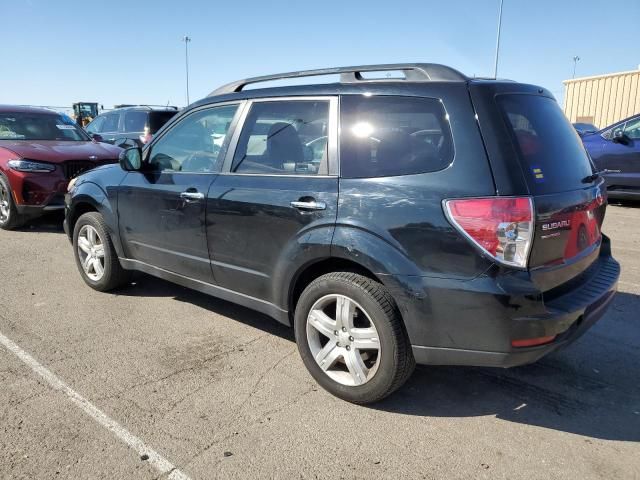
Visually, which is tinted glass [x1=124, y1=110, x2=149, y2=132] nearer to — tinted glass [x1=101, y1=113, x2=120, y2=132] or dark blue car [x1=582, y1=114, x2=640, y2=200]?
tinted glass [x1=101, y1=113, x2=120, y2=132]

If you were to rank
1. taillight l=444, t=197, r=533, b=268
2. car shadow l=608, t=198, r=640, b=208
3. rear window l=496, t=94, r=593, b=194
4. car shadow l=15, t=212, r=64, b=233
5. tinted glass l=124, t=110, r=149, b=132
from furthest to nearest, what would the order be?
1. tinted glass l=124, t=110, r=149, b=132
2. car shadow l=608, t=198, r=640, b=208
3. car shadow l=15, t=212, r=64, b=233
4. rear window l=496, t=94, r=593, b=194
5. taillight l=444, t=197, r=533, b=268

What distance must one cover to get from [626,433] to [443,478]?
1100mm

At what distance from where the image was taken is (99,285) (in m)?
4.97

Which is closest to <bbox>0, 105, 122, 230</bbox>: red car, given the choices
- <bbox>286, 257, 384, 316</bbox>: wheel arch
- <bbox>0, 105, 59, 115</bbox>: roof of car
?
<bbox>0, 105, 59, 115</bbox>: roof of car

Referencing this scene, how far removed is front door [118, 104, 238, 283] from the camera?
152 inches

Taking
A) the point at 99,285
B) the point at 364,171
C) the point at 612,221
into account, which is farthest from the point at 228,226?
the point at 612,221

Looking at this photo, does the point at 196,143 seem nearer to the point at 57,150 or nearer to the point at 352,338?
the point at 352,338

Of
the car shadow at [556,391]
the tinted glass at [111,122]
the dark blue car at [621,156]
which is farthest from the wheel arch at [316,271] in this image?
the tinted glass at [111,122]

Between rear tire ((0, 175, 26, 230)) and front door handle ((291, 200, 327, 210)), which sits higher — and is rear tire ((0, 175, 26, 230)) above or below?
below

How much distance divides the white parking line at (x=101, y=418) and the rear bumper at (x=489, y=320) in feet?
4.45

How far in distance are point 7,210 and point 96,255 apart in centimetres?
371

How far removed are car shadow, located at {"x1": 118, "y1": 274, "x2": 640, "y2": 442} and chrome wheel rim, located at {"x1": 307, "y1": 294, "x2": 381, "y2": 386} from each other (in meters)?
0.25

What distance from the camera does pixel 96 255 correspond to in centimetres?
495

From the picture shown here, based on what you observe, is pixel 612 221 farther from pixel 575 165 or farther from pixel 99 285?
pixel 99 285
